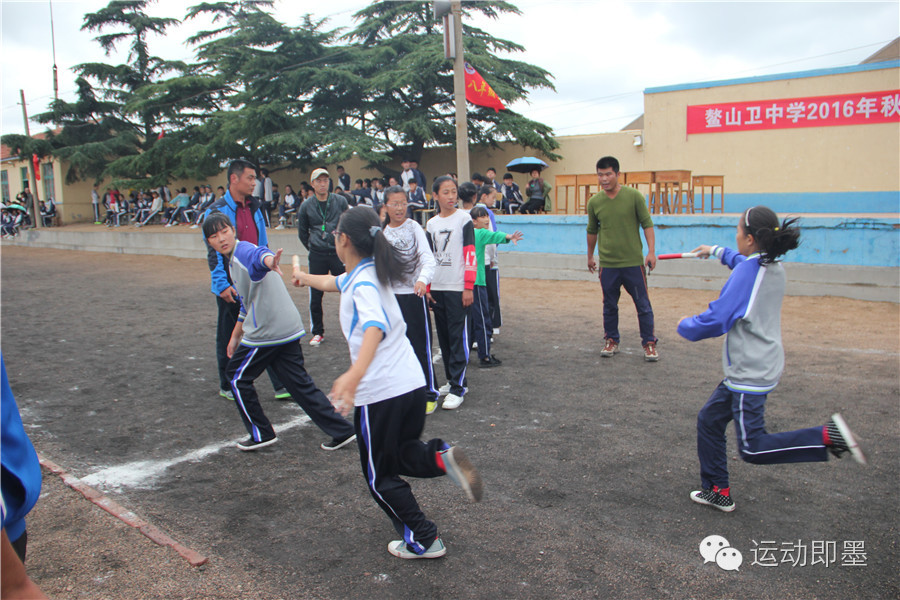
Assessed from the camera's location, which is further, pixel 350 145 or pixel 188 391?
pixel 350 145

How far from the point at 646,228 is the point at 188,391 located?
15.5 feet

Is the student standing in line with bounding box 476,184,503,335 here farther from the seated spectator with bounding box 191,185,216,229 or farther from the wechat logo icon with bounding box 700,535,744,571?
the seated spectator with bounding box 191,185,216,229

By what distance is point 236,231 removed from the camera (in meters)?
5.40

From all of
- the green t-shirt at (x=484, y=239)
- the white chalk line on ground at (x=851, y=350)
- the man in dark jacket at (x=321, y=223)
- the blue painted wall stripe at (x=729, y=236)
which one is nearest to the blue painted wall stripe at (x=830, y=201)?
the blue painted wall stripe at (x=729, y=236)

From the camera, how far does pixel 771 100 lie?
16.8 m

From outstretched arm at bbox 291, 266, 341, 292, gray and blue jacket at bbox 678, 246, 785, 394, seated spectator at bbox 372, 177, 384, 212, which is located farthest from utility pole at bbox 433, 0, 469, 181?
gray and blue jacket at bbox 678, 246, 785, 394

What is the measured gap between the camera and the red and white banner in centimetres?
1574

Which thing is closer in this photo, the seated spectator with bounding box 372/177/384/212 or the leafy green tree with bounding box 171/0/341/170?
the seated spectator with bounding box 372/177/384/212

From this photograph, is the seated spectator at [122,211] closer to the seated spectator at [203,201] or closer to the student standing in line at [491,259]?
the seated spectator at [203,201]

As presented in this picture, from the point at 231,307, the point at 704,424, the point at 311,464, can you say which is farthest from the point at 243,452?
the point at 704,424

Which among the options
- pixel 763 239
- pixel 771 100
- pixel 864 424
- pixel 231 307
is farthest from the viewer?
pixel 771 100

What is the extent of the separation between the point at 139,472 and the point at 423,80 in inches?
840

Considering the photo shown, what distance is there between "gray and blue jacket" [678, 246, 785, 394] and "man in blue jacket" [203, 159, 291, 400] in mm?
3556

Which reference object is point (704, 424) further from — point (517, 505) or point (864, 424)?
point (864, 424)
